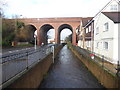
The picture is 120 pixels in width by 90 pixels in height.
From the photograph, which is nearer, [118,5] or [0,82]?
[0,82]

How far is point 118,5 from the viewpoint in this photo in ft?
54.9

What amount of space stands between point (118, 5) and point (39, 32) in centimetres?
3831

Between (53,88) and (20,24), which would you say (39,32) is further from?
(53,88)

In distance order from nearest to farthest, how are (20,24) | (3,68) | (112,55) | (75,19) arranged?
(3,68), (112,55), (20,24), (75,19)

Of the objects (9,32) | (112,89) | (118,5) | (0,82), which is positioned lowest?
(112,89)

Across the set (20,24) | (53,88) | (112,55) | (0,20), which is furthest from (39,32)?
(53,88)

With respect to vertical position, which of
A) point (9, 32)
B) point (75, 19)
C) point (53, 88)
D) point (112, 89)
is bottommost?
point (53, 88)

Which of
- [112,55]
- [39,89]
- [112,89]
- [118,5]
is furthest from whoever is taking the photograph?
[118,5]

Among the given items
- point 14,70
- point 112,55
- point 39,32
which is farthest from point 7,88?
point 39,32

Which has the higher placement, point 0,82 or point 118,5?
point 118,5

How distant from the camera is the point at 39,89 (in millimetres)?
6273

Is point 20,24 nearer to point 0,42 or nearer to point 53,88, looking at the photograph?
point 0,42

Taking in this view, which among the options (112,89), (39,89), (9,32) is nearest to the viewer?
(112,89)

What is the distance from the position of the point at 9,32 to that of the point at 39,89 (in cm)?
3145
